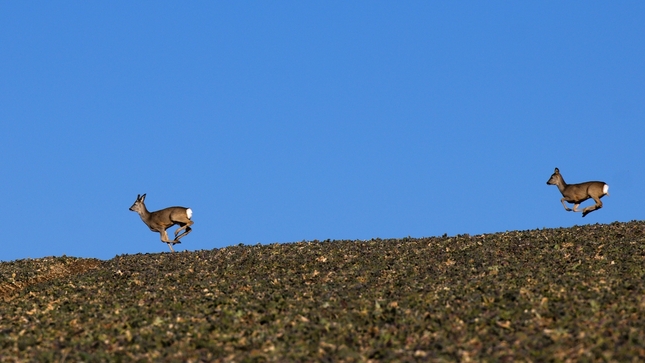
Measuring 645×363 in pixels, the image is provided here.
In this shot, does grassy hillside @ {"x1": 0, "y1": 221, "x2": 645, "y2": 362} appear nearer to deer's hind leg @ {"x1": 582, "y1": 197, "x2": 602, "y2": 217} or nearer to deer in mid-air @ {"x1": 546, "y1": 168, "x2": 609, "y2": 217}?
deer's hind leg @ {"x1": 582, "y1": 197, "x2": 602, "y2": 217}

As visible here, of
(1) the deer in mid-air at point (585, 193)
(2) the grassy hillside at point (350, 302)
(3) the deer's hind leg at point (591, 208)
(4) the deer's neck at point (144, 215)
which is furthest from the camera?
(1) the deer in mid-air at point (585, 193)

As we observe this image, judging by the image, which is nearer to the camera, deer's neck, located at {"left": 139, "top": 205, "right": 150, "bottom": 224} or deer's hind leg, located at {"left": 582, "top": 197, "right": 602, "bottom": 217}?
deer's neck, located at {"left": 139, "top": 205, "right": 150, "bottom": 224}

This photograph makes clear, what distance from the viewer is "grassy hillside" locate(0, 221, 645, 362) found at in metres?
13.1

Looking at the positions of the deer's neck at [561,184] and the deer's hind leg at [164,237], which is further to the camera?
the deer's neck at [561,184]

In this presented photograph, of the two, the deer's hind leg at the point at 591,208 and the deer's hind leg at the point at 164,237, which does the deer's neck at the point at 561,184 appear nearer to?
the deer's hind leg at the point at 591,208

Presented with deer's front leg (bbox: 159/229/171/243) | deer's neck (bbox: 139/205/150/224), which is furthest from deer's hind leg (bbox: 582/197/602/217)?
deer's neck (bbox: 139/205/150/224)

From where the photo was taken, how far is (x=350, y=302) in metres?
17.0

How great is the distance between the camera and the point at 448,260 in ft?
72.6

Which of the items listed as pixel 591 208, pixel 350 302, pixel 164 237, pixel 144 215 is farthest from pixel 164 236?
pixel 350 302

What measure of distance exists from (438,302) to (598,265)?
17.5ft

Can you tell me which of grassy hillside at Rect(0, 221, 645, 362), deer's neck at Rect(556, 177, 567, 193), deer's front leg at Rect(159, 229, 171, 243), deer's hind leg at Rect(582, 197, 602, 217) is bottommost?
grassy hillside at Rect(0, 221, 645, 362)

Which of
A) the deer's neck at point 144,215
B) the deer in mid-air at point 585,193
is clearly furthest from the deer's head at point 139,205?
the deer in mid-air at point 585,193

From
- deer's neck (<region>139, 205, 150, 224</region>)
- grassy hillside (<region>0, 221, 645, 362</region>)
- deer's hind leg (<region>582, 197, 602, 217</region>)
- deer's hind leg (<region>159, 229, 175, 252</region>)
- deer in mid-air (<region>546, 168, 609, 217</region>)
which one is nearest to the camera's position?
grassy hillside (<region>0, 221, 645, 362</region>)

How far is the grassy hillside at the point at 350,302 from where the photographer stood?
1308cm
